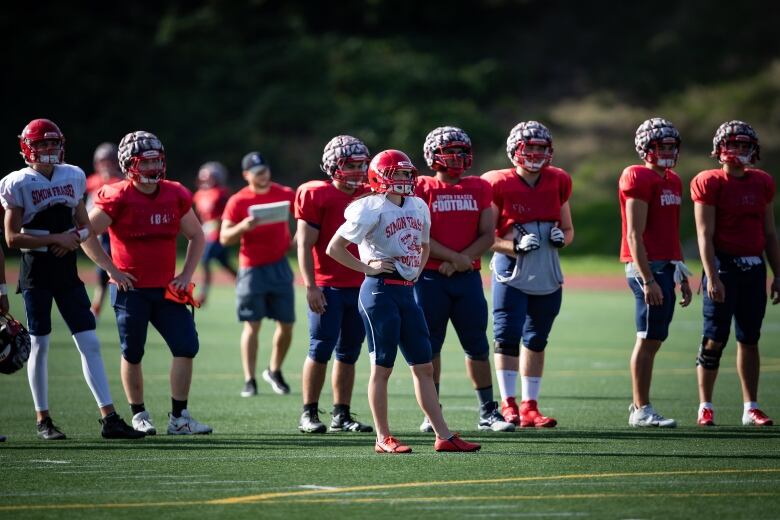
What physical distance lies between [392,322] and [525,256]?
1877 millimetres

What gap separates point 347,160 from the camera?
938 cm

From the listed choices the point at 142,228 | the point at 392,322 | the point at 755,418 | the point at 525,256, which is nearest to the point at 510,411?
the point at 525,256

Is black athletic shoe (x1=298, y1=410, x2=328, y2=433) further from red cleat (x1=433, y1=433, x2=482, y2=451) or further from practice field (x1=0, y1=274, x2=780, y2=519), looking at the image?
red cleat (x1=433, y1=433, x2=482, y2=451)

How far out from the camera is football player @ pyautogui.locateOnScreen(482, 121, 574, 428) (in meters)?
9.82

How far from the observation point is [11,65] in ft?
145

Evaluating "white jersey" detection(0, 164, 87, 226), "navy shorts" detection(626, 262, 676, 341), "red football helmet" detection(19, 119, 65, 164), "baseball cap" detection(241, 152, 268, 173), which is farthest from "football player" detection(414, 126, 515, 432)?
"baseball cap" detection(241, 152, 268, 173)

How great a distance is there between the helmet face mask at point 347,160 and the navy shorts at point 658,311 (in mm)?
2119

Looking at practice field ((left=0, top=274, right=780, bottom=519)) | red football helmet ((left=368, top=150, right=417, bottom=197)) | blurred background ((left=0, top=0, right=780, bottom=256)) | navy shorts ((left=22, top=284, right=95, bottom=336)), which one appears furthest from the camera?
blurred background ((left=0, top=0, right=780, bottom=256))

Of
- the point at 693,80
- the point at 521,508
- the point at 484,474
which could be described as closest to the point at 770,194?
the point at 484,474

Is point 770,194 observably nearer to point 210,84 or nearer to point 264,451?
point 264,451

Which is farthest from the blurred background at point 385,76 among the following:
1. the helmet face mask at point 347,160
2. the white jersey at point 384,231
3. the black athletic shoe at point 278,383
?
the white jersey at point 384,231

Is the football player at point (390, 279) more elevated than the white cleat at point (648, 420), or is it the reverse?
the football player at point (390, 279)

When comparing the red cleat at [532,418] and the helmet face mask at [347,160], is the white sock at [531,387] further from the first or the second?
the helmet face mask at [347,160]

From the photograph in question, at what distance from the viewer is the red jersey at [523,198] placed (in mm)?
9852
